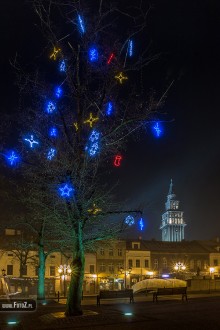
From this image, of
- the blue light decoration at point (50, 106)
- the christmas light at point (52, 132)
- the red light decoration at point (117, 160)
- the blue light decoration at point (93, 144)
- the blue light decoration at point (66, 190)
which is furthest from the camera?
the red light decoration at point (117, 160)

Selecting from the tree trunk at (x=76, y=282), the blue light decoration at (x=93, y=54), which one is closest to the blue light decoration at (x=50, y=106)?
the blue light decoration at (x=93, y=54)

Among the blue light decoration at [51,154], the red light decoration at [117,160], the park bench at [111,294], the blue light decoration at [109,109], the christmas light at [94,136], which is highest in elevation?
the blue light decoration at [109,109]

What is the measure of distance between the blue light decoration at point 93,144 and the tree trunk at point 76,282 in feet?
11.3

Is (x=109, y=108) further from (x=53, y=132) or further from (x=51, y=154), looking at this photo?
(x=51, y=154)

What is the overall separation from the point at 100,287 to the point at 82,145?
56.5 m

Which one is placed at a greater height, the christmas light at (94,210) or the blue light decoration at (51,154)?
the blue light decoration at (51,154)

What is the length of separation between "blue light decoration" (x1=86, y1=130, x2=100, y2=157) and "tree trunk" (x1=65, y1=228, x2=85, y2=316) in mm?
3450

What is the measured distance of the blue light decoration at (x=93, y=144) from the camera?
19.0 meters

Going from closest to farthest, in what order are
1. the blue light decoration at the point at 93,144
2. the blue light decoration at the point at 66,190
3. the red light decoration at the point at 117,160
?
the blue light decoration at the point at 66,190
the blue light decoration at the point at 93,144
the red light decoration at the point at 117,160

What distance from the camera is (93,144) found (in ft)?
62.5

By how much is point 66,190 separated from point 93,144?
90.7 inches

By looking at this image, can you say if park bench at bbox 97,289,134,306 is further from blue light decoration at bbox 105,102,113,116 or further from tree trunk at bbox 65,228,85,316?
blue light decoration at bbox 105,102,113,116

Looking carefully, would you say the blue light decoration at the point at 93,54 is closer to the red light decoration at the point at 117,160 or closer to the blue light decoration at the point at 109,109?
the blue light decoration at the point at 109,109

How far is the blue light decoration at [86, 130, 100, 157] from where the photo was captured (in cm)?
1903
